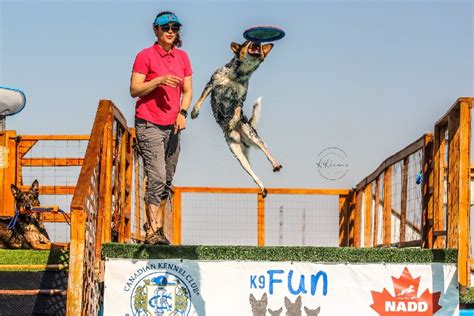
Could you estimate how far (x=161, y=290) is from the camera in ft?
23.1

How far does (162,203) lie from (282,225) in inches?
215

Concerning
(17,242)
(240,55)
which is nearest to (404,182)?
(240,55)

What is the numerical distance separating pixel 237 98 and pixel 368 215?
4.90m

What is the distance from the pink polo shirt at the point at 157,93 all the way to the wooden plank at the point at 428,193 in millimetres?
2530

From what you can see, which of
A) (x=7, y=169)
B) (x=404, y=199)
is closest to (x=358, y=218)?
(x=404, y=199)

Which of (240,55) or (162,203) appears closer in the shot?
(162,203)

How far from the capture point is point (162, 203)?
7754mm

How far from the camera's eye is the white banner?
23.1ft

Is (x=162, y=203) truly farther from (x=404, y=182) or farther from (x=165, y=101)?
(x=404, y=182)

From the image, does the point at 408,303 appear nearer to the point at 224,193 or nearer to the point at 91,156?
the point at 91,156

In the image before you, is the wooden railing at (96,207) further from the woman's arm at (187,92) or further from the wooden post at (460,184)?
the wooden post at (460,184)

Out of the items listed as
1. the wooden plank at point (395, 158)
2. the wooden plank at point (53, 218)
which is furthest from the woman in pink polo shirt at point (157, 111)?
the wooden plank at point (53, 218)

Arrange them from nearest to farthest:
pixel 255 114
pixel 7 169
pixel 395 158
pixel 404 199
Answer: pixel 255 114 < pixel 404 199 < pixel 395 158 < pixel 7 169

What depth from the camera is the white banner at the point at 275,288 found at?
7027mm
